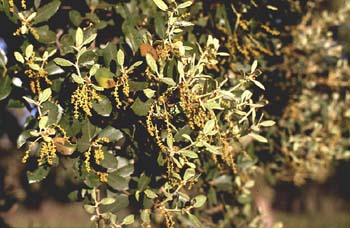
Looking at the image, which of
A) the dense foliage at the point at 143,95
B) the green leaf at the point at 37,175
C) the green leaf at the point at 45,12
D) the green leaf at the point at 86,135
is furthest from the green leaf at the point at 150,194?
the green leaf at the point at 45,12

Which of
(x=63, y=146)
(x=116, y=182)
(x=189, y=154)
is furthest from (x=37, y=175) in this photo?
(x=189, y=154)

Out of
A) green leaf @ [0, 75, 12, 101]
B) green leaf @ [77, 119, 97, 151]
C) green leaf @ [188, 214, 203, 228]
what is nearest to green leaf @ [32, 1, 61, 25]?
green leaf @ [0, 75, 12, 101]

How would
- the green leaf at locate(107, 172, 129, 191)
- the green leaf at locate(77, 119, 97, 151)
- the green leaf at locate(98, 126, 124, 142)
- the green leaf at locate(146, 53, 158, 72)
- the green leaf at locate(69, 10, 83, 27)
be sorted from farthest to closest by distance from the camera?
1. the green leaf at locate(69, 10, 83, 27)
2. the green leaf at locate(107, 172, 129, 191)
3. the green leaf at locate(98, 126, 124, 142)
4. the green leaf at locate(77, 119, 97, 151)
5. the green leaf at locate(146, 53, 158, 72)

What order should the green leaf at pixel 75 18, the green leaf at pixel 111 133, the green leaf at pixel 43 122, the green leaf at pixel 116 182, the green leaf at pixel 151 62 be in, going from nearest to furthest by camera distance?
the green leaf at pixel 151 62, the green leaf at pixel 43 122, the green leaf at pixel 111 133, the green leaf at pixel 116 182, the green leaf at pixel 75 18

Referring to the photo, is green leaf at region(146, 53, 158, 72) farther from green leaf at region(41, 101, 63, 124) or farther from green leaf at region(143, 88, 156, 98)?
green leaf at region(41, 101, 63, 124)

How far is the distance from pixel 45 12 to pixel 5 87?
1.16 feet

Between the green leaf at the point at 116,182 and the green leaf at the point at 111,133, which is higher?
the green leaf at the point at 111,133

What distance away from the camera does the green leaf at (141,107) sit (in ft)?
6.10

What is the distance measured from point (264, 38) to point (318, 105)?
107 centimetres

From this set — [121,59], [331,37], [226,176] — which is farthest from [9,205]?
[331,37]

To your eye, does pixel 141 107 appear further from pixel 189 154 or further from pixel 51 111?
pixel 51 111

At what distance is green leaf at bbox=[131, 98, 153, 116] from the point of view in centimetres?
186

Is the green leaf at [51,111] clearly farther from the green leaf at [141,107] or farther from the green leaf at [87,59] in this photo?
the green leaf at [141,107]

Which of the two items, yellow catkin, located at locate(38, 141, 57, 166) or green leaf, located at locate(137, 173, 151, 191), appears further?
green leaf, located at locate(137, 173, 151, 191)
